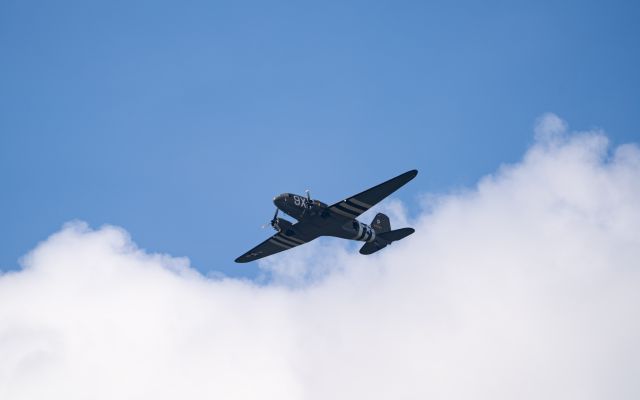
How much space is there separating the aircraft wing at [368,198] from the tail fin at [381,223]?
1100 cm

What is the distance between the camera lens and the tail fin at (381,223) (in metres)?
67.8

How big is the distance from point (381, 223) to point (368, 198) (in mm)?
13631

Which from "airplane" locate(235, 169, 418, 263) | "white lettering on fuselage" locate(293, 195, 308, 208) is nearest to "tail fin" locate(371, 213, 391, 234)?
"airplane" locate(235, 169, 418, 263)

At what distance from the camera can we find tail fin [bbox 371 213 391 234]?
67812 millimetres

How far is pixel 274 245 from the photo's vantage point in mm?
64625

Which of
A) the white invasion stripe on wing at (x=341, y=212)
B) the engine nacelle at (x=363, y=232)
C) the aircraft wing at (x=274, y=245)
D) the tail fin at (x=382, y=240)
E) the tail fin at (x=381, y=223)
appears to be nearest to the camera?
the white invasion stripe on wing at (x=341, y=212)

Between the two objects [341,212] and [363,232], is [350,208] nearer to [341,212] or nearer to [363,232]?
[341,212]

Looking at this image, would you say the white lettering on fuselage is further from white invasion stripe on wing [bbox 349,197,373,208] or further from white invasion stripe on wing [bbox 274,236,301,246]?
white invasion stripe on wing [bbox 274,236,301,246]

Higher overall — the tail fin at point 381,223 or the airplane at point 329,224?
the tail fin at point 381,223

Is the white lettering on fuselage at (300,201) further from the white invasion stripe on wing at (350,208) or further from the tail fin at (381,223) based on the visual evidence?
the tail fin at (381,223)

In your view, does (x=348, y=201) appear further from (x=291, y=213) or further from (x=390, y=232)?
(x=390, y=232)

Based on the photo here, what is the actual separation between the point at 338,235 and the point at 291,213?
260 inches

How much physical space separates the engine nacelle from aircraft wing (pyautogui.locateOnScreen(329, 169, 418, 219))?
4506 mm

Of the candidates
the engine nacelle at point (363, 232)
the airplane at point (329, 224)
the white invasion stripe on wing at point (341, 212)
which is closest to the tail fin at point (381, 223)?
the airplane at point (329, 224)
